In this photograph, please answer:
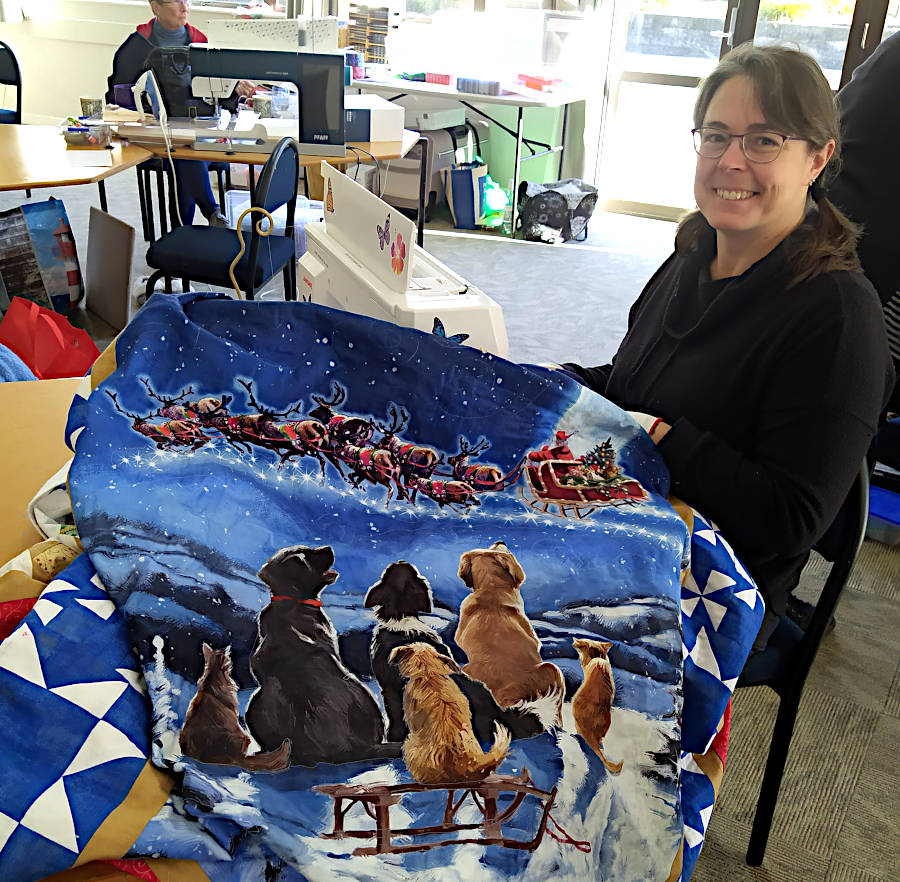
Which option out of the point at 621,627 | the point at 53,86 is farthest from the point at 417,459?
the point at 53,86

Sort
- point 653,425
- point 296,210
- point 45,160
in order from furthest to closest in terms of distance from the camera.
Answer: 1. point 296,210
2. point 45,160
3. point 653,425

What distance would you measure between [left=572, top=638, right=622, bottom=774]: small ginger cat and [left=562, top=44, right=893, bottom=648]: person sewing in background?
343mm

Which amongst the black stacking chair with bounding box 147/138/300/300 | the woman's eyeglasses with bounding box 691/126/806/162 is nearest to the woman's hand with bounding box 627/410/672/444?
the woman's eyeglasses with bounding box 691/126/806/162

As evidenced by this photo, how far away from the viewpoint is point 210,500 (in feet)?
3.13

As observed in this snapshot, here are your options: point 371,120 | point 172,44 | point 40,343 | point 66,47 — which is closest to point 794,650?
point 40,343

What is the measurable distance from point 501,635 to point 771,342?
1.90 feet

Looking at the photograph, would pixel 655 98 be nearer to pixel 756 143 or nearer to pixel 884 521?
pixel 884 521

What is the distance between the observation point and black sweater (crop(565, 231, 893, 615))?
42.6 inches

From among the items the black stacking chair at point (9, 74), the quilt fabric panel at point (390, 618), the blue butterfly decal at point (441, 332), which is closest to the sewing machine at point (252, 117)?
the black stacking chair at point (9, 74)

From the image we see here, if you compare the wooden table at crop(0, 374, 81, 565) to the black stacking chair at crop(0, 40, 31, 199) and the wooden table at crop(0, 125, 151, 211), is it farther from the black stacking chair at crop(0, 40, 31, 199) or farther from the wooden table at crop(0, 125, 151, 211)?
the black stacking chair at crop(0, 40, 31, 199)

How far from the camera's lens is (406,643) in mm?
895

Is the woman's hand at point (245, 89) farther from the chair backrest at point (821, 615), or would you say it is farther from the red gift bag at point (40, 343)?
the chair backrest at point (821, 615)

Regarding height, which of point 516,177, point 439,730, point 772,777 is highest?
point 439,730

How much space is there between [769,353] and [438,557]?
1.81 feet
